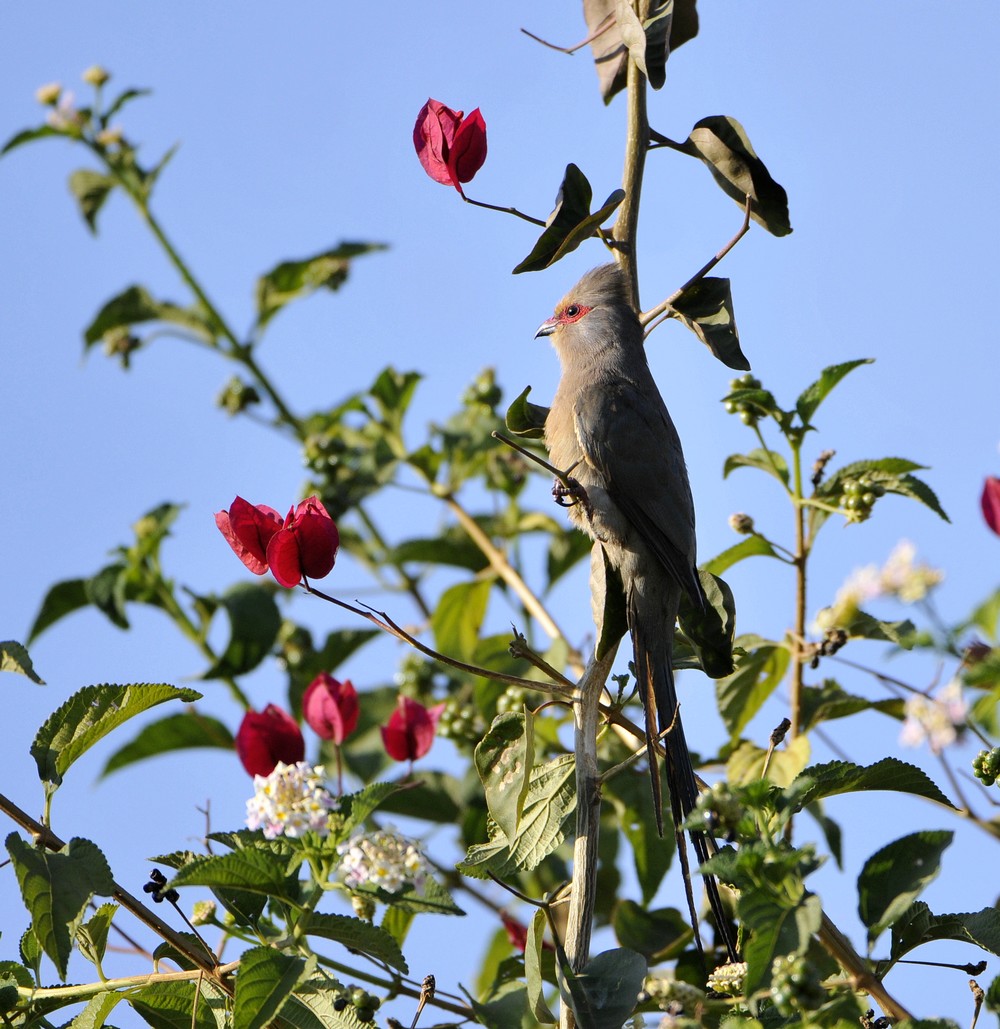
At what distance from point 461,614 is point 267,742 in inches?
56.4

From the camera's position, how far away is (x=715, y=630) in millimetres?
2568

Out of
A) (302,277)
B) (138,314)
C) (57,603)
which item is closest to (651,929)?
(57,603)

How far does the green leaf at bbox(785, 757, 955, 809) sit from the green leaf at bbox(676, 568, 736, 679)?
43cm

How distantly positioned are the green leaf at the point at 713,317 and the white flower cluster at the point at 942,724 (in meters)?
1.05

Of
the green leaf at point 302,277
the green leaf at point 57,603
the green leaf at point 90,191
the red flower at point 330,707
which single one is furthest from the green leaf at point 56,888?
the green leaf at point 90,191

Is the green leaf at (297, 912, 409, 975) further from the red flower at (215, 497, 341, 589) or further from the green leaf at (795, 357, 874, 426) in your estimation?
the green leaf at (795, 357, 874, 426)

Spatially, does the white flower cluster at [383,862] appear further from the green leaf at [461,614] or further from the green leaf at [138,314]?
the green leaf at [138,314]

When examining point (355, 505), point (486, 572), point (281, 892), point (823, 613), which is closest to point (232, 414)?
point (355, 505)

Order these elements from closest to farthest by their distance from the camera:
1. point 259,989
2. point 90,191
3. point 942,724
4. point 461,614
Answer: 1. point 942,724
2. point 259,989
3. point 461,614
4. point 90,191

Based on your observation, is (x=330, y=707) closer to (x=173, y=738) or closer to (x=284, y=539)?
(x=284, y=539)

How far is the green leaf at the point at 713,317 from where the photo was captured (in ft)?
7.70

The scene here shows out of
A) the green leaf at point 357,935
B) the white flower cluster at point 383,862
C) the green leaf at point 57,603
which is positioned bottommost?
the green leaf at point 357,935

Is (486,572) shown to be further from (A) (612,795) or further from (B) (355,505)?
(A) (612,795)

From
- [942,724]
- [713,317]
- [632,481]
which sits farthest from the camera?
[632,481]
